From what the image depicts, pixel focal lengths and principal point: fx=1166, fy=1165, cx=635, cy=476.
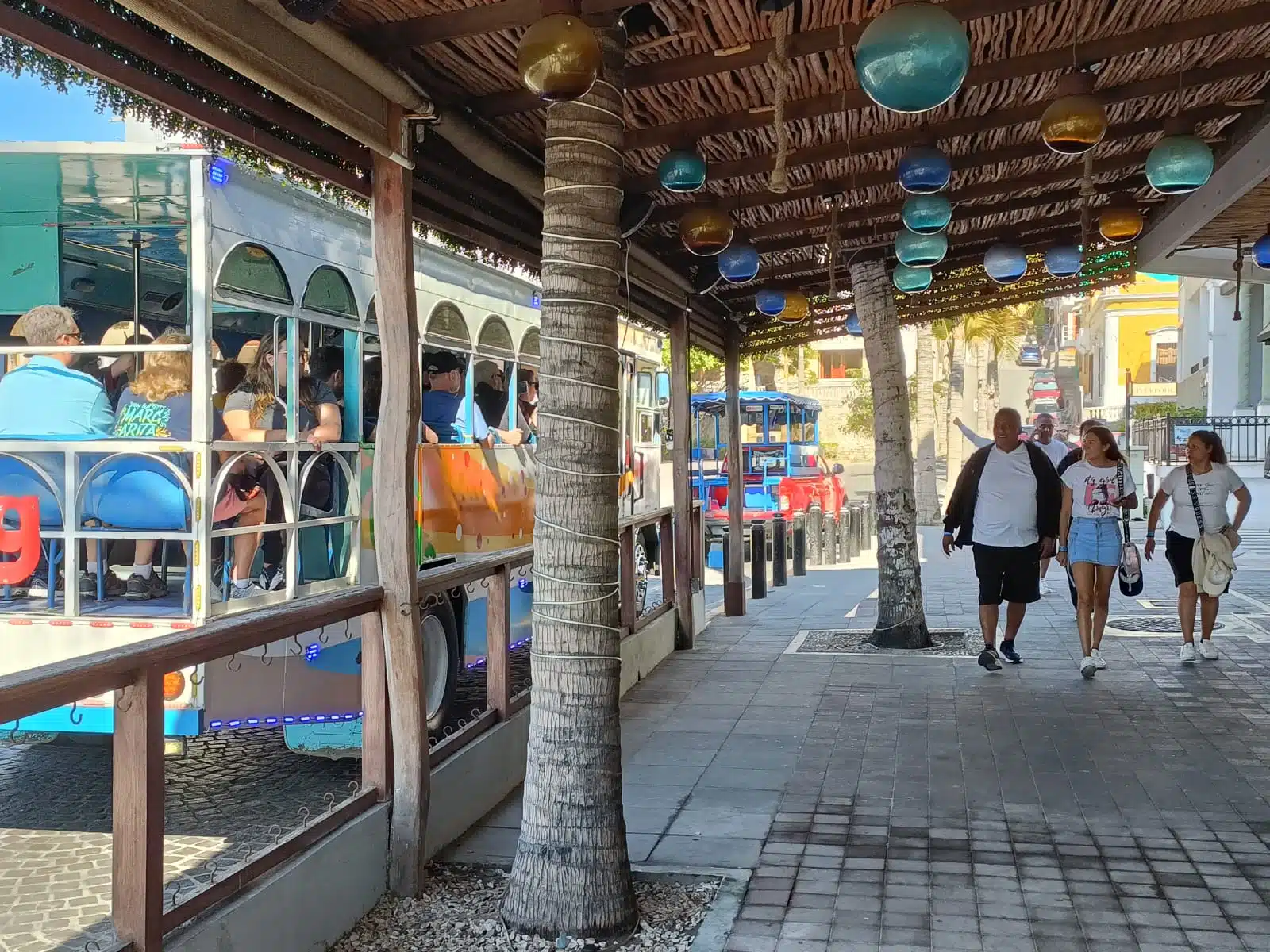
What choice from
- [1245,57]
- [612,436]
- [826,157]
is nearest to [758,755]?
[612,436]

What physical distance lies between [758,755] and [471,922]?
237 cm

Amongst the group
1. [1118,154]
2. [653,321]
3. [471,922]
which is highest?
[1118,154]

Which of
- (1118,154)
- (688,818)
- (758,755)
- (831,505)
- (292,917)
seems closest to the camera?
(292,917)

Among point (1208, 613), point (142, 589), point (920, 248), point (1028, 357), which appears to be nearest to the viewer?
point (142, 589)

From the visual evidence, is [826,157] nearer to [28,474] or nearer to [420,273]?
[420,273]

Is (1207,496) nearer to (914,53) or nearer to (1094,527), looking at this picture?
(1094,527)

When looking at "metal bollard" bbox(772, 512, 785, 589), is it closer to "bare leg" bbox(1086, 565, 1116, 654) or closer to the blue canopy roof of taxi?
"bare leg" bbox(1086, 565, 1116, 654)

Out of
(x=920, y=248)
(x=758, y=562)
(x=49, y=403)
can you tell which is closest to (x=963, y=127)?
(x=920, y=248)

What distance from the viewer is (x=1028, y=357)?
205ft

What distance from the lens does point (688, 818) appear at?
16.2 ft

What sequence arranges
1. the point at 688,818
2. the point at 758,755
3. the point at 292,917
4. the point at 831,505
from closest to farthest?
the point at 292,917 → the point at 688,818 → the point at 758,755 → the point at 831,505

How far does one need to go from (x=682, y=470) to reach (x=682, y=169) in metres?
4.38

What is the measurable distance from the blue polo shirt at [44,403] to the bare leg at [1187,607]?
22.8ft

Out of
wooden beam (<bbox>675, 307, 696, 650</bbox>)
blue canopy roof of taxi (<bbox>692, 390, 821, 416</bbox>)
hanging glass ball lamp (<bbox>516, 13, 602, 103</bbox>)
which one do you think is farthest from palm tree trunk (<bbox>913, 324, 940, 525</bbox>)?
hanging glass ball lamp (<bbox>516, 13, 602, 103</bbox>)
